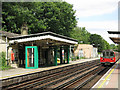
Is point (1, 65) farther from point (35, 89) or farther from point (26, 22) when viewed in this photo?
point (26, 22)

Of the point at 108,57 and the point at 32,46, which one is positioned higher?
the point at 32,46

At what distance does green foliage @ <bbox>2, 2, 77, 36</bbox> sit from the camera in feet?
125

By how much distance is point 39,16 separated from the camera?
138 ft

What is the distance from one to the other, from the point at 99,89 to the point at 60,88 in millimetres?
3324

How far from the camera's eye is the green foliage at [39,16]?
38.1m

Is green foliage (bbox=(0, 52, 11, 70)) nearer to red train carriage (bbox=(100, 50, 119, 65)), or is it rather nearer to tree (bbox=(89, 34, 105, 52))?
red train carriage (bbox=(100, 50, 119, 65))

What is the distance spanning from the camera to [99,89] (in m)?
10.2

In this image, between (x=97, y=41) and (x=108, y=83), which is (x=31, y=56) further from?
(x=97, y=41)

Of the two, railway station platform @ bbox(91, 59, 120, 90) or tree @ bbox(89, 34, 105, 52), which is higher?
tree @ bbox(89, 34, 105, 52)

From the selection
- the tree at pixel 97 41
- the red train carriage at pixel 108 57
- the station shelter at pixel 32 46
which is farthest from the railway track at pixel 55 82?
the tree at pixel 97 41

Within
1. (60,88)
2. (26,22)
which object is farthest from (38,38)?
(26,22)

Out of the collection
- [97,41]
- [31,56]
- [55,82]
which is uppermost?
[97,41]

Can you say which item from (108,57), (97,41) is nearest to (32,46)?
(108,57)

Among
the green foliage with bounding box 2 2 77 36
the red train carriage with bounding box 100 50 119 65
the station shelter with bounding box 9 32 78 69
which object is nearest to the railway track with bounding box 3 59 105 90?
the station shelter with bounding box 9 32 78 69
